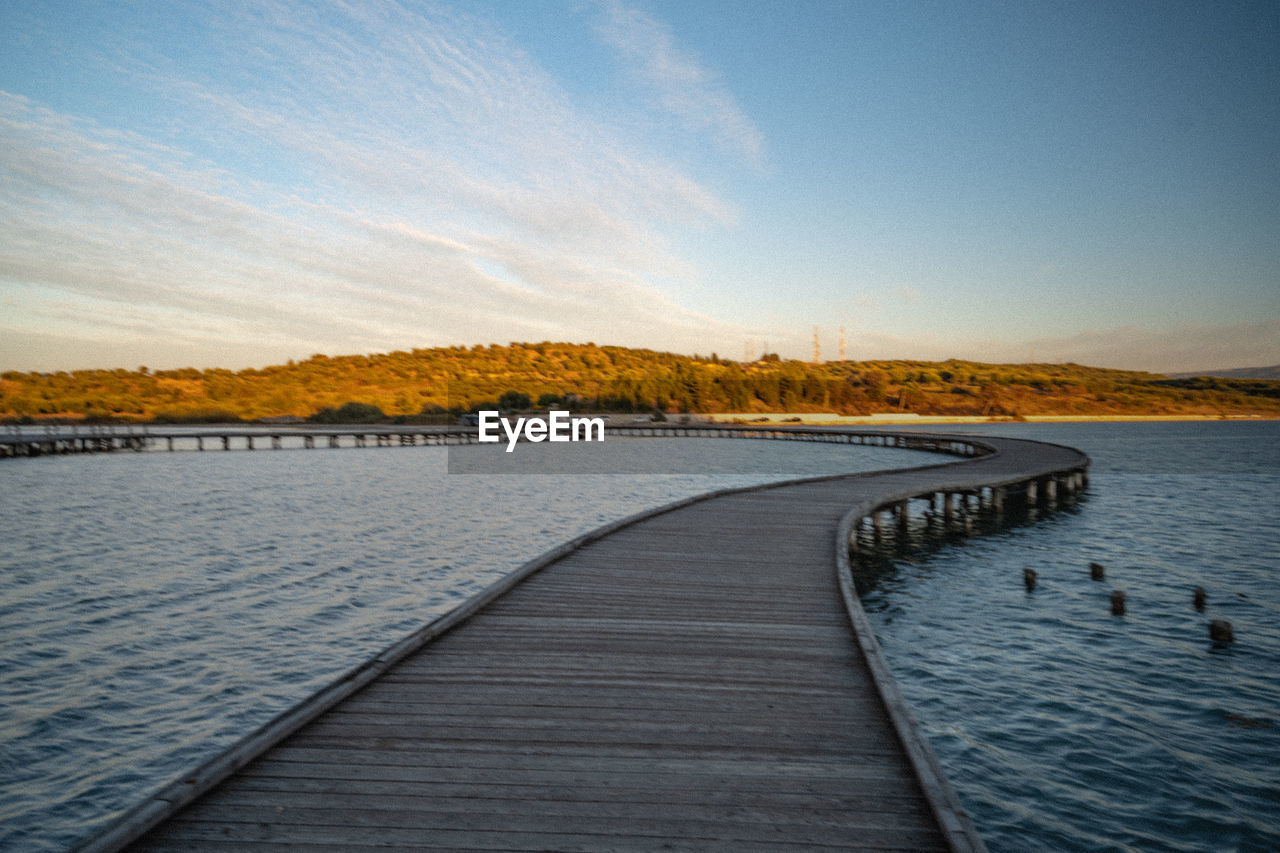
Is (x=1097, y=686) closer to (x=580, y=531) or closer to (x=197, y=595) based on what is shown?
(x=580, y=531)

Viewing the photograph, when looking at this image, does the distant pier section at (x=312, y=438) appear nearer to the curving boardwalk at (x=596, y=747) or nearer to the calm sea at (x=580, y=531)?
the calm sea at (x=580, y=531)

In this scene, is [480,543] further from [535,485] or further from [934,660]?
[535,485]

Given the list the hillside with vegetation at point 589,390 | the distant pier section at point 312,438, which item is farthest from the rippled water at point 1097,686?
the hillside with vegetation at point 589,390

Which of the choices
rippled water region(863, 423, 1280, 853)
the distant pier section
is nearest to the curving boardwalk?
rippled water region(863, 423, 1280, 853)

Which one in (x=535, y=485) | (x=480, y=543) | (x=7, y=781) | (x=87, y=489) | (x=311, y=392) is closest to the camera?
(x=7, y=781)

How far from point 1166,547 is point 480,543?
664 inches

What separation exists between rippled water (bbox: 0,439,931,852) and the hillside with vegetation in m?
54.0

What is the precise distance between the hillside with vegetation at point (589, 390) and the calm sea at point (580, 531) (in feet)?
203

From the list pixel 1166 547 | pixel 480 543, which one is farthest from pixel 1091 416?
pixel 480 543

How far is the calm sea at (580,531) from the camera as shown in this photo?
6.04m

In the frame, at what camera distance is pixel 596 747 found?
14.6ft

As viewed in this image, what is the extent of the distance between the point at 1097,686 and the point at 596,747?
718 centimetres

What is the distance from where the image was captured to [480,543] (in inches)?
650

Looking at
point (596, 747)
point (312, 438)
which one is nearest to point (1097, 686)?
point (596, 747)
